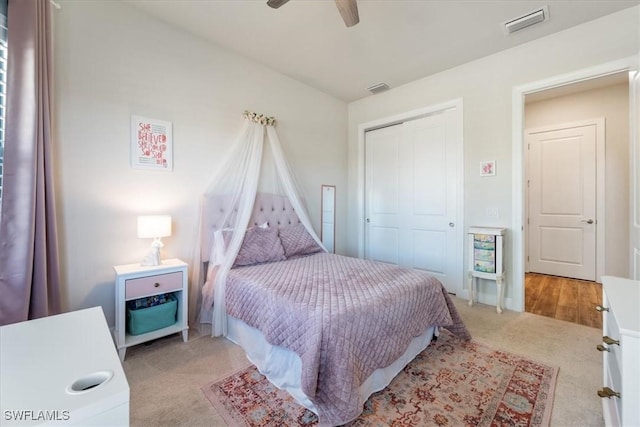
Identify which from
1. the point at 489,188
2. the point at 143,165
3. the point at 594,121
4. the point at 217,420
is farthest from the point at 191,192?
the point at 594,121

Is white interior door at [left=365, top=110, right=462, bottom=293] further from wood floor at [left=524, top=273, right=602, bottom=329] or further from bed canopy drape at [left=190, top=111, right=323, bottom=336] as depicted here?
bed canopy drape at [left=190, top=111, right=323, bottom=336]

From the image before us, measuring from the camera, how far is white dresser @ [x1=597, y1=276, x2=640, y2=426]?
3.35 ft

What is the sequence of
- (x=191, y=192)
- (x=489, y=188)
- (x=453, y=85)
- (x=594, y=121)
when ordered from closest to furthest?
(x=191, y=192) → (x=489, y=188) → (x=453, y=85) → (x=594, y=121)

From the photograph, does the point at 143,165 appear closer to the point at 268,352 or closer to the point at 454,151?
the point at 268,352

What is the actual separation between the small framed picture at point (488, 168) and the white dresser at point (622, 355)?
186 centimetres

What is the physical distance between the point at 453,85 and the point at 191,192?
3338 millimetres

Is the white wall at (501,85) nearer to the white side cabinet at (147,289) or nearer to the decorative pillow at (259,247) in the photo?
the decorative pillow at (259,247)

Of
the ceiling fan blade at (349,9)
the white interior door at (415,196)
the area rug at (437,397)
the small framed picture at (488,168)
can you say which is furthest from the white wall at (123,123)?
the small framed picture at (488,168)

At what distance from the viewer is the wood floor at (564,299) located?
113 inches

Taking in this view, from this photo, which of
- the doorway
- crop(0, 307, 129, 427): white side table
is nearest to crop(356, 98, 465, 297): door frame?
the doorway

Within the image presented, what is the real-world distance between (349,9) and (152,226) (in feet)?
7.25

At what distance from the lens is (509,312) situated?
2986 mm

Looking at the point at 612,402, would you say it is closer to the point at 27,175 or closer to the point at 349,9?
the point at 349,9

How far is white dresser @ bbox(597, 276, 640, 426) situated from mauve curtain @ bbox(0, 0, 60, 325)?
3.02 m
